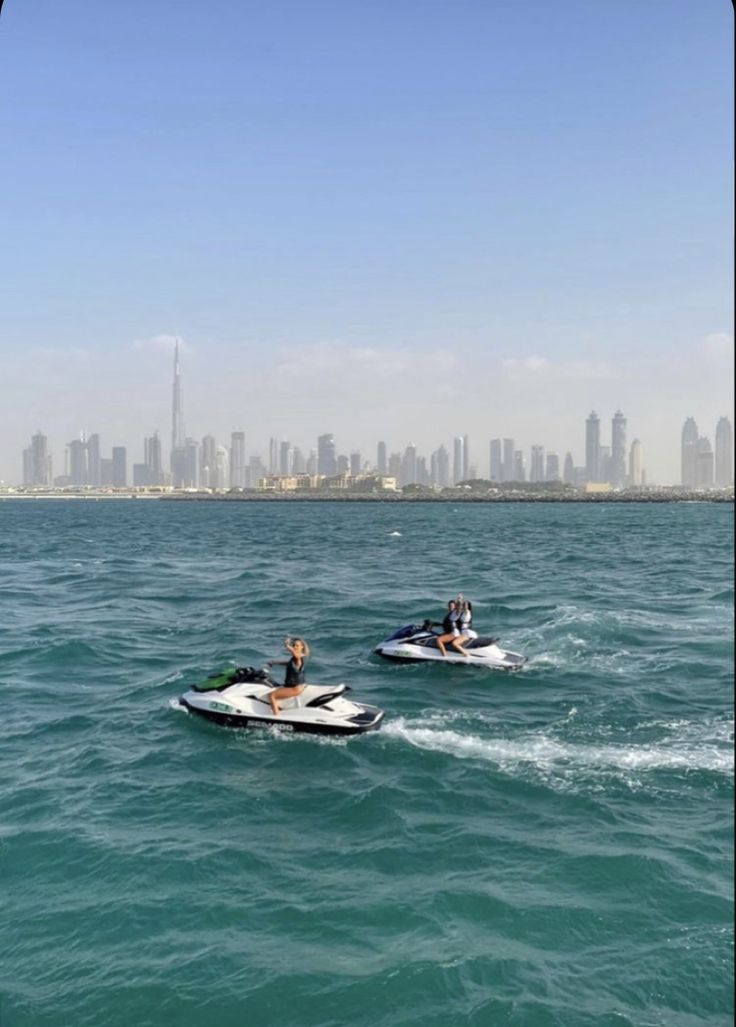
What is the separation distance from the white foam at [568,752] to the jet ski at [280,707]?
101 cm

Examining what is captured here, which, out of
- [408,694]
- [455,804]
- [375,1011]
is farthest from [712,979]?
[408,694]

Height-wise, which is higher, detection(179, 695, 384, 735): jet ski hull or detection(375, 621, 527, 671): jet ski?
detection(375, 621, 527, 671): jet ski

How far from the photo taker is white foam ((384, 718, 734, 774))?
15461 millimetres

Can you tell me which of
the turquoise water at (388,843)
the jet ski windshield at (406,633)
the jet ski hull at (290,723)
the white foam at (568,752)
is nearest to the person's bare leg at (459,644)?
the turquoise water at (388,843)

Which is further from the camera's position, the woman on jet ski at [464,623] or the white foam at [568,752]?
the woman on jet ski at [464,623]

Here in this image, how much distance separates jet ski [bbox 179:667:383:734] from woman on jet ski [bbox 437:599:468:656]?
21.1 ft

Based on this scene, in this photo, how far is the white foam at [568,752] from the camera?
609 inches

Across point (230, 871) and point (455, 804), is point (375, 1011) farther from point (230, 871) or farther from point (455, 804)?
point (455, 804)

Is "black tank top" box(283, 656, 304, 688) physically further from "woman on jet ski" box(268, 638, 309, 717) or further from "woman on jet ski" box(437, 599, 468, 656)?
"woman on jet ski" box(437, 599, 468, 656)

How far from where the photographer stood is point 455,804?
14.2m

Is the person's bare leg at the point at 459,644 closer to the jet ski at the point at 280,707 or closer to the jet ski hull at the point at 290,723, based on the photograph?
the jet ski hull at the point at 290,723

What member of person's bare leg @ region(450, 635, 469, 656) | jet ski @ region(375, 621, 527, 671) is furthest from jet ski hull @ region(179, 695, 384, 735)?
person's bare leg @ region(450, 635, 469, 656)

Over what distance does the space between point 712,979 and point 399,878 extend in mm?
4107

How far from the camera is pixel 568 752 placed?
16.5 meters
